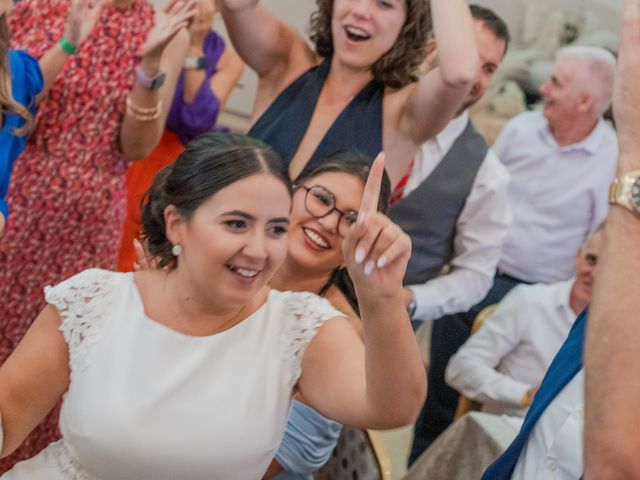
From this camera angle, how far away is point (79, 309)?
1567 mm

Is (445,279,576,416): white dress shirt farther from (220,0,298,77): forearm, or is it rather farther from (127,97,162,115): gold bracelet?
(127,97,162,115): gold bracelet

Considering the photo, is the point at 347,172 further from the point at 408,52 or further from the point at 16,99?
the point at 16,99

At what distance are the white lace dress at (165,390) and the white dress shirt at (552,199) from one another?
2.35 m

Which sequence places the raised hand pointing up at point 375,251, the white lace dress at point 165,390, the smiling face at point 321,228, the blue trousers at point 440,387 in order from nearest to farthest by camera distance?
the raised hand pointing up at point 375,251, the white lace dress at point 165,390, the smiling face at point 321,228, the blue trousers at point 440,387

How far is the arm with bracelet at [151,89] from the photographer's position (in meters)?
2.28

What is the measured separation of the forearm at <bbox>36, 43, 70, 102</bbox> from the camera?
2.23 meters

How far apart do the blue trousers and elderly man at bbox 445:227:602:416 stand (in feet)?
1.61

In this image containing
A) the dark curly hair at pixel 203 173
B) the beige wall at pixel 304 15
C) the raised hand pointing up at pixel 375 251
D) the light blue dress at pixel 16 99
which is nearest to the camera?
the raised hand pointing up at pixel 375 251

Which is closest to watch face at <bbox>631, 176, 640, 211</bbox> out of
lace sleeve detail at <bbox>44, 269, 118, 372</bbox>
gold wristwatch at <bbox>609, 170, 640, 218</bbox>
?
gold wristwatch at <bbox>609, 170, 640, 218</bbox>

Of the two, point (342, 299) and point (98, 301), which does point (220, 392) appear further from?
point (342, 299)

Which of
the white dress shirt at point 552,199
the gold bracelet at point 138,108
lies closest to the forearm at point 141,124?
the gold bracelet at point 138,108

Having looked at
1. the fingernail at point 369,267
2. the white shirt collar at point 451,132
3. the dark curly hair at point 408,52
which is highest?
the fingernail at point 369,267

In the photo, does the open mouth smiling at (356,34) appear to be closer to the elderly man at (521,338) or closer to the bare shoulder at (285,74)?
the bare shoulder at (285,74)

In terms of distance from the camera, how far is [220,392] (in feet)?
4.95
